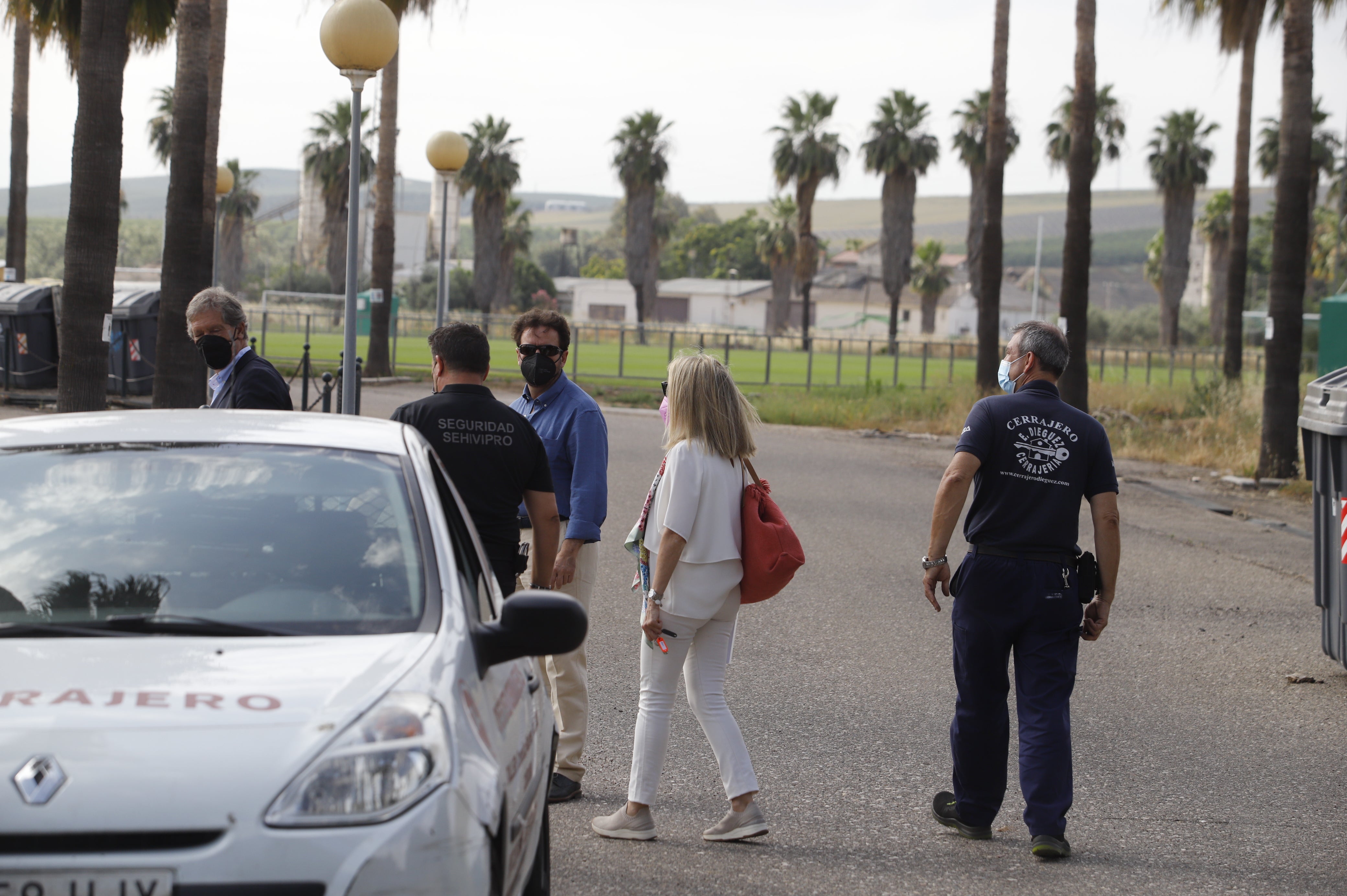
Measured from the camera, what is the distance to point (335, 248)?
6906cm

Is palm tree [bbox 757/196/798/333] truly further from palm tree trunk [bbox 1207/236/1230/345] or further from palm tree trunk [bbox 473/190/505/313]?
palm tree trunk [bbox 1207/236/1230/345]

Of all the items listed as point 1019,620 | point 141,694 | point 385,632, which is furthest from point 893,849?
point 141,694

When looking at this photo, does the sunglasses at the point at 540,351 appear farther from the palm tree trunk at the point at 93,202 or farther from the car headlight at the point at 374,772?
the palm tree trunk at the point at 93,202

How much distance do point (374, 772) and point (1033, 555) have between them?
297 centimetres

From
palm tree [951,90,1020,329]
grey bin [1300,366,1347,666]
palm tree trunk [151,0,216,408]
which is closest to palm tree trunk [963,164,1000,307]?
palm tree [951,90,1020,329]

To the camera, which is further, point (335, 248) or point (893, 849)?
point (335, 248)

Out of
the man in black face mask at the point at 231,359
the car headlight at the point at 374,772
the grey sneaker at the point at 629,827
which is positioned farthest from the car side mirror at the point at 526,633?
the man in black face mask at the point at 231,359

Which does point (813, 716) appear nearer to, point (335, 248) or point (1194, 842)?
point (1194, 842)

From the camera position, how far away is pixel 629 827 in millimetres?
4672

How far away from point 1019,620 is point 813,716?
1850mm

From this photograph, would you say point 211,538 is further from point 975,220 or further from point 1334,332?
point 975,220

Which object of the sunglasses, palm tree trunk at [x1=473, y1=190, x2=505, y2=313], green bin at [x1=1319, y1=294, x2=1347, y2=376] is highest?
palm tree trunk at [x1=473, y1=190, x2=505, y2=313]

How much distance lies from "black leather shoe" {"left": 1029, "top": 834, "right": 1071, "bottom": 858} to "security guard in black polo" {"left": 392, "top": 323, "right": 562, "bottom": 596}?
6.86 ft

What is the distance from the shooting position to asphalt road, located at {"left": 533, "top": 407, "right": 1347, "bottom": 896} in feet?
14.8
